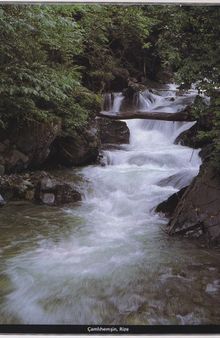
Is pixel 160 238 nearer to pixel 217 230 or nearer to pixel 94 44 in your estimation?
pixel 217 230

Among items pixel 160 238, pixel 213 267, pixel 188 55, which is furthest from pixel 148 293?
pixel 188 55

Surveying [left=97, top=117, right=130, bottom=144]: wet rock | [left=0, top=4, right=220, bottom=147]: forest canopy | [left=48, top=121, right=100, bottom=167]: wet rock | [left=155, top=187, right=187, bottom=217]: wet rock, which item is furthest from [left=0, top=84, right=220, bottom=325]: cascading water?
[left=97, top=117, right=130, bottom=144]: wet rock

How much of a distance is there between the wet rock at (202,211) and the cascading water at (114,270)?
6.7 inches

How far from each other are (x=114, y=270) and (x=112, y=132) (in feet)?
15.8

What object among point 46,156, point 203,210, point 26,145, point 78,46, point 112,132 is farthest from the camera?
point 112,132

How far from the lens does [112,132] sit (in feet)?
26.0

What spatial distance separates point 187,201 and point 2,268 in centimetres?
210

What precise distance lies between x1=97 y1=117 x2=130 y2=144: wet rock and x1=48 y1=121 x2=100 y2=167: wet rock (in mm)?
543

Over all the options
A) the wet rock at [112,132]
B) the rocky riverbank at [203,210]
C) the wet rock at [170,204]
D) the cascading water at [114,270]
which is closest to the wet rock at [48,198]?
the cascading water at [114,270]

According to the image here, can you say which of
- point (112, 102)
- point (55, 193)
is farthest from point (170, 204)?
point (112, 102)

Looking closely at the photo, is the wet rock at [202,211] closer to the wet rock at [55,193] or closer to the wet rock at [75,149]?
the wet rock at [55,193]

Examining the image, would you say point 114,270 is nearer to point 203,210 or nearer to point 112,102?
point 203,210

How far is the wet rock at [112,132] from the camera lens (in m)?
7.80

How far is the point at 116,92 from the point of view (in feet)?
30.5
